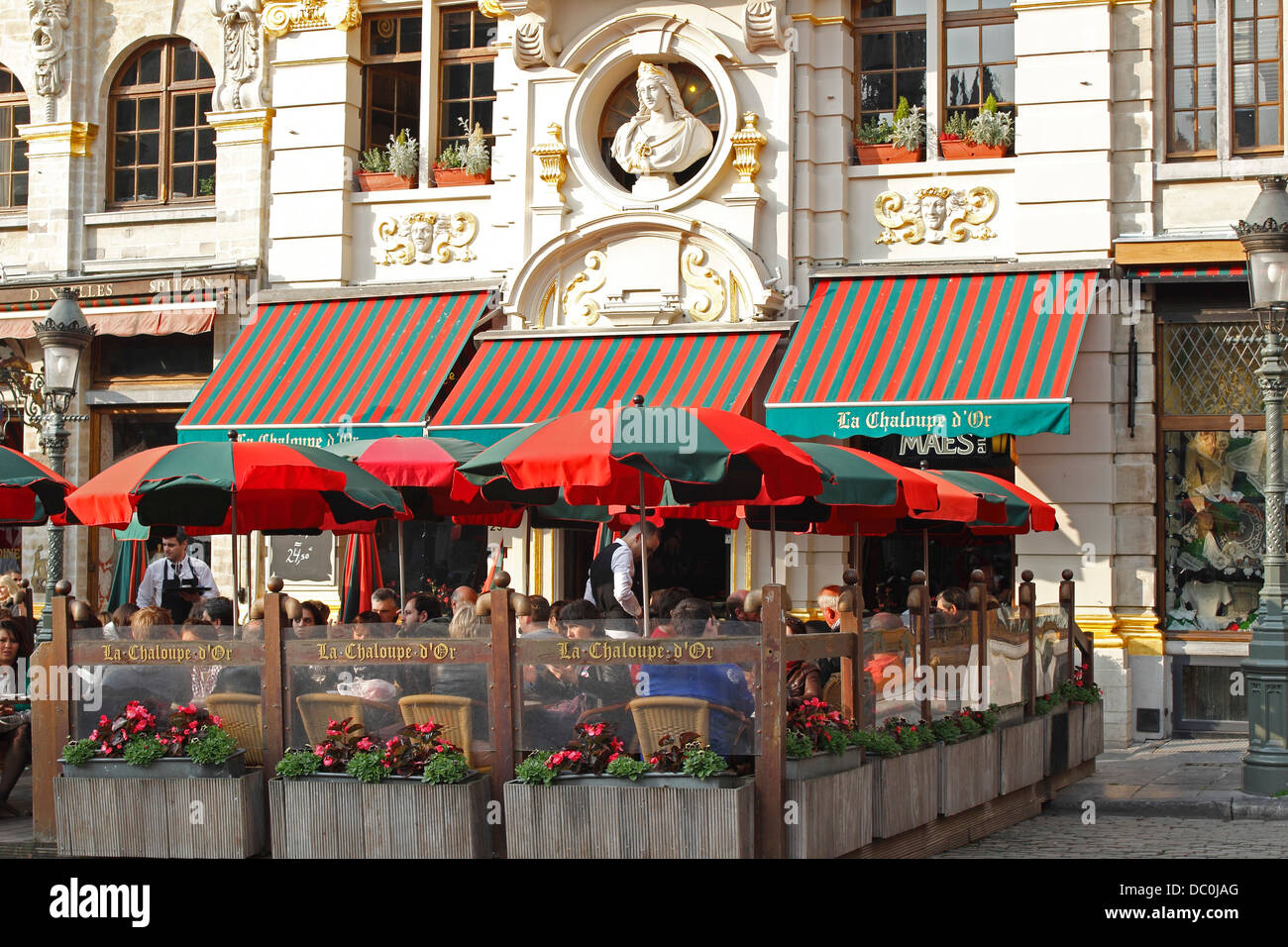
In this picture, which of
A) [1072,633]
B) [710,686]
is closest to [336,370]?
[1072,633]

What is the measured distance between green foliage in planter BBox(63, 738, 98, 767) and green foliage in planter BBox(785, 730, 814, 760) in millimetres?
3704

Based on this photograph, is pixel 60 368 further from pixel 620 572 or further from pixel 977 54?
pixel 977 54

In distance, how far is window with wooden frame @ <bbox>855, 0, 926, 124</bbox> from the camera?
56.6ft

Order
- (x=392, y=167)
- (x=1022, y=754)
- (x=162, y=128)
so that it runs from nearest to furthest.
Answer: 1. (x=1022, y=754)
2. (x=392, y=167)
3. (x=162, y=128)

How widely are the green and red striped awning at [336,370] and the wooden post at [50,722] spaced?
25.1ft

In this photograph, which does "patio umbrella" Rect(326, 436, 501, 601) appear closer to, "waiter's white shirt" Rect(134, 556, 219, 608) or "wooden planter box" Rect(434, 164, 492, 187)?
"waiter's white shirt" Rect(134, 556, 219, 608)

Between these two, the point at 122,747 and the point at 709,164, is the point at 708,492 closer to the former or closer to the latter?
the point at 122,747

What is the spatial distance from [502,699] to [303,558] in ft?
33.9

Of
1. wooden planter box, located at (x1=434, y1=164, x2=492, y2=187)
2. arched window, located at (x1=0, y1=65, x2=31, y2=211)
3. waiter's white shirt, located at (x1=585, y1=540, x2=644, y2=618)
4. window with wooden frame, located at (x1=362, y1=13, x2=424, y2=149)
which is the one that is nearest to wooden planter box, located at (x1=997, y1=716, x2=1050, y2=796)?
waiter's white shirt, located at (x1=585, y1=540, x2=644, y2=618)

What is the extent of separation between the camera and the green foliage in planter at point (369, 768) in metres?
8.30

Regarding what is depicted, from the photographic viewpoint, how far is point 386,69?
1895cm

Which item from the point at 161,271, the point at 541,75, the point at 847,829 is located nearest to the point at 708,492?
the point at 847,829

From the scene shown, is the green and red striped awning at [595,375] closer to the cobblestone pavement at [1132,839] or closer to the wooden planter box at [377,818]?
the cobblestone pavement at [1132,839]

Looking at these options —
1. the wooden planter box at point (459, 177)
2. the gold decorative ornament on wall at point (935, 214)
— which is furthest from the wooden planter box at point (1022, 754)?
the wooden planter box at point (459, 177)
